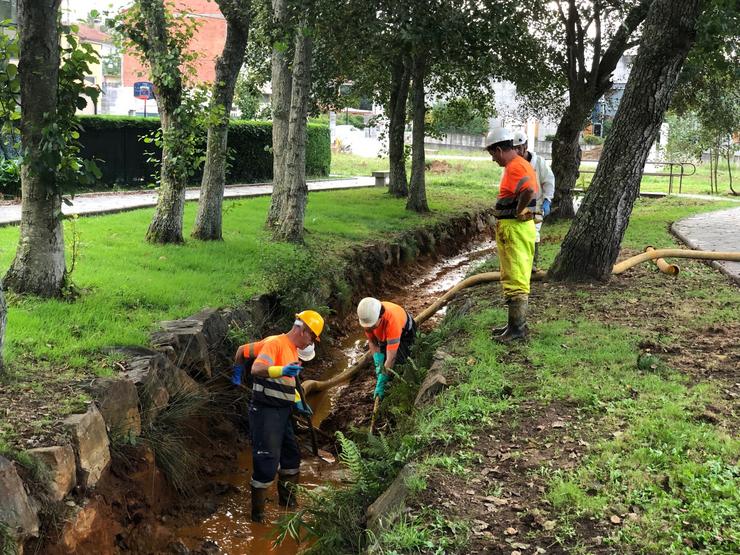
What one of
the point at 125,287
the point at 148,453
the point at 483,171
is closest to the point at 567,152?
the point at 125,287

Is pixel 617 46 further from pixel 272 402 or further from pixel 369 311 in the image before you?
pixel 272 402

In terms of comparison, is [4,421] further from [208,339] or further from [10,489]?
[208,339]

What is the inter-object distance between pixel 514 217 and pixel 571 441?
2624mm

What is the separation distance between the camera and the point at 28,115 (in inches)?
291

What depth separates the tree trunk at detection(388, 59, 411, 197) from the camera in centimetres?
2172

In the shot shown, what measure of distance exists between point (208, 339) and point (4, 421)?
2.90 metres

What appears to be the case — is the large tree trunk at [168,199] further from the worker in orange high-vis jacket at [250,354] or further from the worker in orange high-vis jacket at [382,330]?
the worker in orange high-vis jacket at [250,354]

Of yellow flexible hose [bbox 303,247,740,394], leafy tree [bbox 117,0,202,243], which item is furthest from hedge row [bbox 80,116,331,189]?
yellow flexible hose [bbox 303,247,740,394]

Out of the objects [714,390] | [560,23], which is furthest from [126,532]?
[560,23]

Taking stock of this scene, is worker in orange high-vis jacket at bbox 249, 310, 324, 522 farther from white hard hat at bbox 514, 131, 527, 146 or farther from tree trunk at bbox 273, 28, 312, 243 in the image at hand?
tree trunk at bbox 273, 28, 312, 243

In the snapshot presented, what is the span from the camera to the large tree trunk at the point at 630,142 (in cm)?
902

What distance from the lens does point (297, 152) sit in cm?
1295

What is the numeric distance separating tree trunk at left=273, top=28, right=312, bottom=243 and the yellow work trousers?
6.02m

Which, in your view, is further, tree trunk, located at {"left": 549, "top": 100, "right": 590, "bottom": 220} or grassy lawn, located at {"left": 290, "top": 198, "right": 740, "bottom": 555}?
tree trunk, located at {"left": 549, "top": 100, "right": 590, "bottom": 220}
